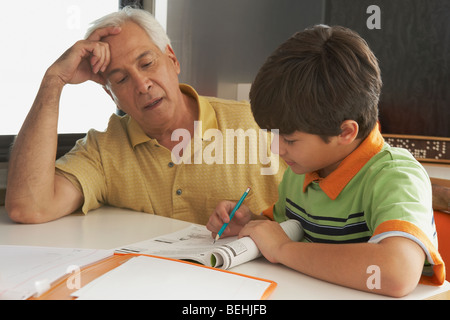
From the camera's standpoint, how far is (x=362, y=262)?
0.78m

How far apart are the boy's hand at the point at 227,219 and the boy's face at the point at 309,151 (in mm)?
203

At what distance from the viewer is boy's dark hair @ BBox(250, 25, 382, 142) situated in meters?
0.93

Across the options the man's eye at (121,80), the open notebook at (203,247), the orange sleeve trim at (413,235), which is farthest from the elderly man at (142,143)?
the orange sleeve trim at (413,235)

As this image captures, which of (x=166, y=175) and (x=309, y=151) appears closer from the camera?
(x=309, y=151)

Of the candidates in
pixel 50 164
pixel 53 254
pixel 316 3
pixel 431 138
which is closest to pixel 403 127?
pixel 431 138

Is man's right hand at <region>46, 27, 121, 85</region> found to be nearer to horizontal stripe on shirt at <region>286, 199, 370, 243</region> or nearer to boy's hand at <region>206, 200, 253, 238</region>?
boy's hand at <region>206, 200, 253, 238</region>

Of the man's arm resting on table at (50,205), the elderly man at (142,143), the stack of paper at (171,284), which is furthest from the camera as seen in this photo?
the elderly man at (142,143)

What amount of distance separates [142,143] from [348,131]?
755 millimetres

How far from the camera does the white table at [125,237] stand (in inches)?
31.2

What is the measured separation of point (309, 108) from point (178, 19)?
1.68 m

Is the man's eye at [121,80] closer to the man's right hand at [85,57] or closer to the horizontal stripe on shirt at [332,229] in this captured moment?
the man's right hand at [85,57]

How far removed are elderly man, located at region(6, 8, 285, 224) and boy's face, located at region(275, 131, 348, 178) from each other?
51 centimetres

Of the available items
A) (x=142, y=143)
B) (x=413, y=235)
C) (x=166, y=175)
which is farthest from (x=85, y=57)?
(x=413, y=235)

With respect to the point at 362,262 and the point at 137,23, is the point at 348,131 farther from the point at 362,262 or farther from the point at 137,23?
the point at 137,23
